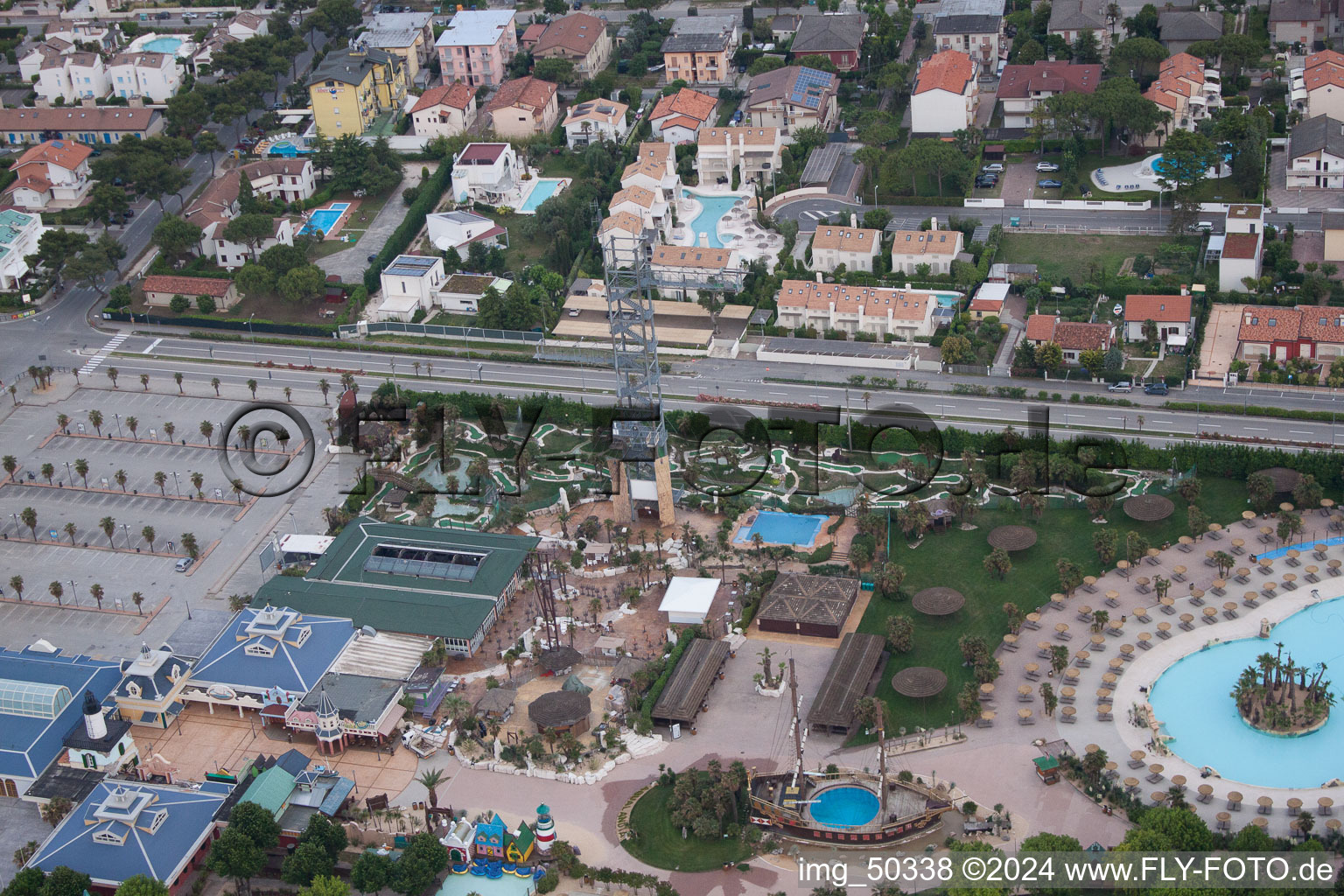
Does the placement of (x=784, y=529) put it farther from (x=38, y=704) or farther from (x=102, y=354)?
(x=102, y=354)

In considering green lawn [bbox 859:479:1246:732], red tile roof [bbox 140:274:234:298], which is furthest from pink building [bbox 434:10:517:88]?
green lawn [bbox 859:479:1246:732]

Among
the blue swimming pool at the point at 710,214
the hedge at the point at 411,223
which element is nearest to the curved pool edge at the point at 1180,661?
the blue swimming pool at the point at 710,214

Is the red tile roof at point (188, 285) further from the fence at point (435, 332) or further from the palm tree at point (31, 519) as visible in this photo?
the palm tree at point (31, 519)

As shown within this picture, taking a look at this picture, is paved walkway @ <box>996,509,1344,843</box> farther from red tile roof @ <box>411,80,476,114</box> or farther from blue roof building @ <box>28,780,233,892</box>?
red tile roof @ <box>411,80,476,114</box>

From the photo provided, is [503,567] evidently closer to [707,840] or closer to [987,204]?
[707,840]

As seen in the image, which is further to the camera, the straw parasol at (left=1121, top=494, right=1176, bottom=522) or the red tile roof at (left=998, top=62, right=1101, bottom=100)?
the red tile roof at (left=998, top=62, right=1101, bottom=100)

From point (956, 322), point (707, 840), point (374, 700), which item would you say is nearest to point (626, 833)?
point (707, 840)
